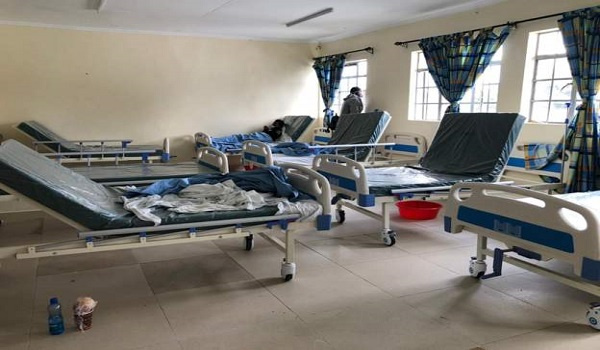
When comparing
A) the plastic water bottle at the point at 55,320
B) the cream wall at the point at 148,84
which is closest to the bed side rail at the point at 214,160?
the plastic water bottle at the point at 55,320

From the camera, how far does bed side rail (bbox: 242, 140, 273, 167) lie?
5.04m

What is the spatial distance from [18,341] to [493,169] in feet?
12.4

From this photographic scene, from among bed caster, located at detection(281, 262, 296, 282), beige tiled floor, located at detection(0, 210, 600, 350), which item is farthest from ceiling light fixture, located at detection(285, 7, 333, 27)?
bed caster, located at detection(281, 262, 296, 282)

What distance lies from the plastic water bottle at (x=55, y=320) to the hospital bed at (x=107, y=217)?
0.96 ft

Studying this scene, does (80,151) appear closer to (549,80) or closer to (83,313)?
(83,313)

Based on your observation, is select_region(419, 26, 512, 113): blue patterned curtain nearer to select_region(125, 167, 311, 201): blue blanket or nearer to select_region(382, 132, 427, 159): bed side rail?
select_region(382, 132, 427, 159): bed side rail

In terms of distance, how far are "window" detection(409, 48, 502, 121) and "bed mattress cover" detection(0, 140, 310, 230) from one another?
3650 mm

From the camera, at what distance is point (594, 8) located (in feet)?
13.8

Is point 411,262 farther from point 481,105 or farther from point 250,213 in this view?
point 481,105

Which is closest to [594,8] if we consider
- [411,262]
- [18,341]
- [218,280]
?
[411,262]

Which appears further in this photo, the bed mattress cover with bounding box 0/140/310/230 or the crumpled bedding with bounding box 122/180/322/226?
the crumpled bedding with bounding box 122/180/322/226

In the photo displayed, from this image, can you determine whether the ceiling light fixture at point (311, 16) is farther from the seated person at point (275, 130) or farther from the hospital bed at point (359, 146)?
the seated person at point (275, 130)

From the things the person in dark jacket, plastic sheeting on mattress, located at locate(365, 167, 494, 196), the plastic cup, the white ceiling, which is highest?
the white ceiling

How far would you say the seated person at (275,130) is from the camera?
8.85 m
